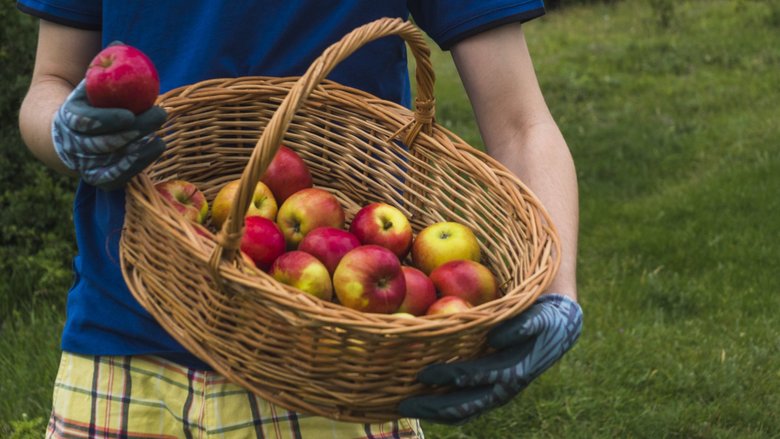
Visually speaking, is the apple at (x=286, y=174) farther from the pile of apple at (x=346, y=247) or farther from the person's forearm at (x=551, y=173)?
the person's forearm at (x=551, y=173)

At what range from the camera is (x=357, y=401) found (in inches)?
61.8

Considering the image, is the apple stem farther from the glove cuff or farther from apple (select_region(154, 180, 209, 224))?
the glove cuff

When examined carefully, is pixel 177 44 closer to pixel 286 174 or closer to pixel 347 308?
pixel 286 174

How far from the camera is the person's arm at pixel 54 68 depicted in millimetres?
1968

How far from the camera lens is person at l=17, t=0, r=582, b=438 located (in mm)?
1931

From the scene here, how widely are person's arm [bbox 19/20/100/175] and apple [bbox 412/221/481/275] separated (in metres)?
0.75

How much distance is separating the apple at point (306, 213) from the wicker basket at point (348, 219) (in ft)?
0.41

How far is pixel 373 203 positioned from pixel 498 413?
168 centimetres

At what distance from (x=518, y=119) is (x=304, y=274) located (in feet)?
2.01

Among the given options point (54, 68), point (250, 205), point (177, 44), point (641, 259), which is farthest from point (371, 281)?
point (641, 259)

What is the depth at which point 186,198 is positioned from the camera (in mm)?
1864

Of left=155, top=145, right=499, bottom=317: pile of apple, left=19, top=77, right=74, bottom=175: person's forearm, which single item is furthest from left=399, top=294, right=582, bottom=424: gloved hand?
left=19, top=77, right=74, bottom=175: person's forearm

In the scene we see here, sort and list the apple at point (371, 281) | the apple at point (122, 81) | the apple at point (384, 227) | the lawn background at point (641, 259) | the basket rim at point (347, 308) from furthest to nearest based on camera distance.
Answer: the lawn background at point (641, 259) → the apple at point (384, 227) → the apple at point (371, 281) → the apple at point (122, 81) → the basket rim at point (347, 308)

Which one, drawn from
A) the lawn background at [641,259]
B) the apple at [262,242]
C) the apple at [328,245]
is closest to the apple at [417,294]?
the apple at [328,245]
